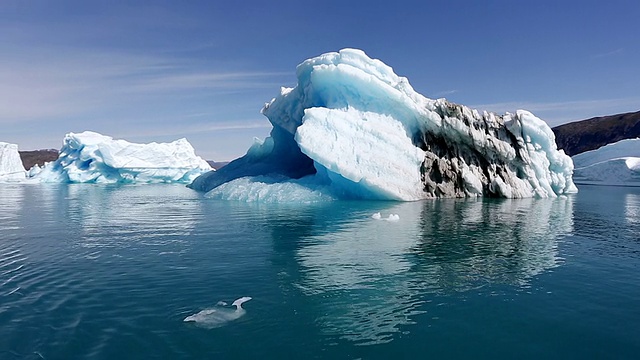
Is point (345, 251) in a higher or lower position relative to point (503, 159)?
lower

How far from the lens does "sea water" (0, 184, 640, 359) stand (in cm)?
614

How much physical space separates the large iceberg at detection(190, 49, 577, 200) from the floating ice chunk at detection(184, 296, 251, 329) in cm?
1715

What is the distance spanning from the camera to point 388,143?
88.1 feet

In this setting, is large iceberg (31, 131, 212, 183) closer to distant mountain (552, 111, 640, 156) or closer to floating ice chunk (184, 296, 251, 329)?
floating ice chunk (184, 296, 251, 329)

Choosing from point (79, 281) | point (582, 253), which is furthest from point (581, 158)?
point (79, 281)

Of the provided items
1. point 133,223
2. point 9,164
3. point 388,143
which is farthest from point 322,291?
point 9,164

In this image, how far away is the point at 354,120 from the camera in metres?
27.0

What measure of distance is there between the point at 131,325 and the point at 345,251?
6.53 m

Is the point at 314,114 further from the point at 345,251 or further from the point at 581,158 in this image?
the point at 581,158

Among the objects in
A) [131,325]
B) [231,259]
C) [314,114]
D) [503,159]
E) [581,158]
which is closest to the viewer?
[131,325]

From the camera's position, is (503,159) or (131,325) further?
(503,159)

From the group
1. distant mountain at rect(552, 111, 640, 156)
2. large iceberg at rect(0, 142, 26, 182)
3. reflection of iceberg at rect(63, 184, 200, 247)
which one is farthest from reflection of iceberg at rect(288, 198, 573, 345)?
distant mountain at rect(552, 111, 640, 156)

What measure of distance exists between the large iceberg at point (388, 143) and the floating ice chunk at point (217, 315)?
17.1 m

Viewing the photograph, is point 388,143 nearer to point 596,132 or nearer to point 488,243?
point 488,243
